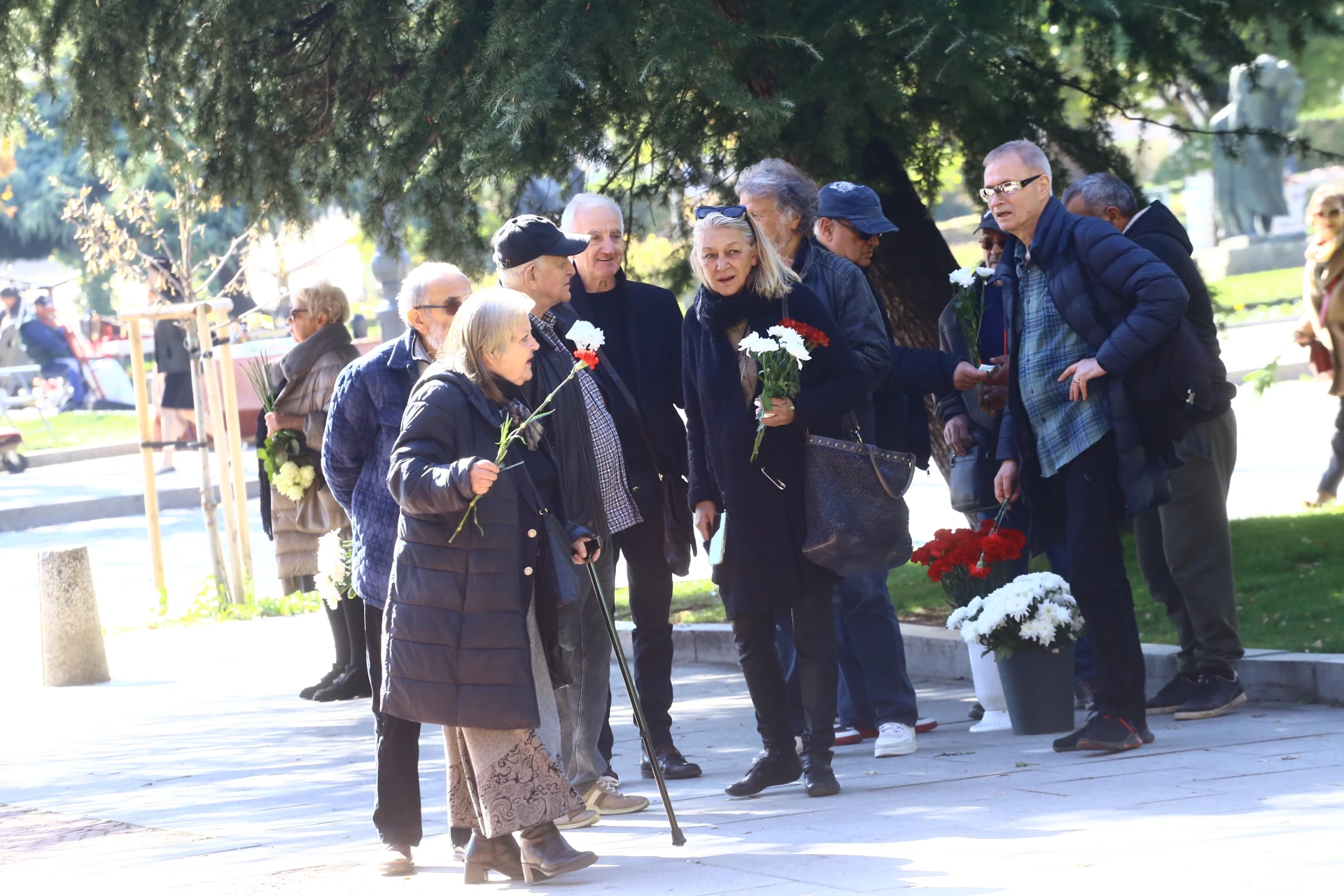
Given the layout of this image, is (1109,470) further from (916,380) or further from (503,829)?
(503,829)

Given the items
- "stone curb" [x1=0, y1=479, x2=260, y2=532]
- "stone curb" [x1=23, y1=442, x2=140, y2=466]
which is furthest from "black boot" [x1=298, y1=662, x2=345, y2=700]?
"stone curb" [x1=23, y1=442, x2=140, y2=466]

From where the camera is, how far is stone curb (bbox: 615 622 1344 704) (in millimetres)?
6676

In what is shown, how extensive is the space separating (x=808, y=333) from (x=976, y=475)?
1533 mm

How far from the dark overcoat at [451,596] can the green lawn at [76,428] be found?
77.0 ft

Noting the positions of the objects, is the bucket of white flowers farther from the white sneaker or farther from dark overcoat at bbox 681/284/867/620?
dark overcoat at bbox 681/284/867/620

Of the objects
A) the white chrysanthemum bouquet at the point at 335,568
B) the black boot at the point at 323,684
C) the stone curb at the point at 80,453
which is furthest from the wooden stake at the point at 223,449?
the stone curb at the point at 80,453

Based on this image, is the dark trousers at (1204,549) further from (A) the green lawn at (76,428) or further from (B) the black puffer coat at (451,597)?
(A) the green lawn at (76,428)

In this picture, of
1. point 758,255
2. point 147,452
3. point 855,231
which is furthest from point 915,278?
point 147,452

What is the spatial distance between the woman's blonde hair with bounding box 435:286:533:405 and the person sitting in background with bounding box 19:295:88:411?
30.2 meters

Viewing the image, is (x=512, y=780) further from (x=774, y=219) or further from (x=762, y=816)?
(x=774, y=219)

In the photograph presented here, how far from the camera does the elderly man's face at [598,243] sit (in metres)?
6.18

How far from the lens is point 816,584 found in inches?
228

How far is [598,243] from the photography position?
6.22 metres

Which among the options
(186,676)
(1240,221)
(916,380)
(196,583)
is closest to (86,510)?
(196,583)
